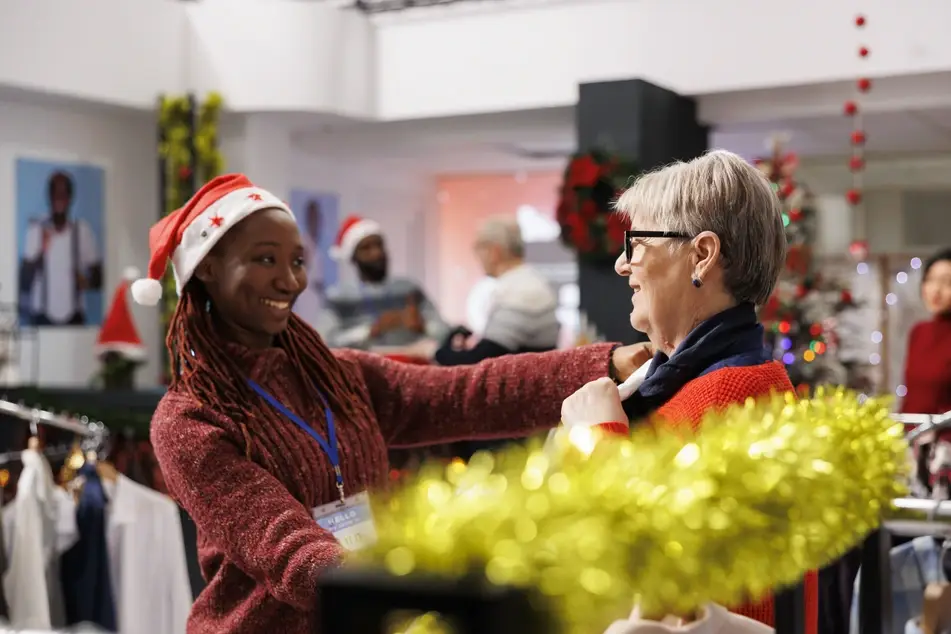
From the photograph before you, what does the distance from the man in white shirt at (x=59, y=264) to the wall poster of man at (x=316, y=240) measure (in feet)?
6.28

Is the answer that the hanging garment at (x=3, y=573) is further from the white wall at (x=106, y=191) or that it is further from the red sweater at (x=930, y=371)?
the red sweater at (x=930, y=371)

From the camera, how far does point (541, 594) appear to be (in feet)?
2.40

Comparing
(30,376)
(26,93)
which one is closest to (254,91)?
(26,93)

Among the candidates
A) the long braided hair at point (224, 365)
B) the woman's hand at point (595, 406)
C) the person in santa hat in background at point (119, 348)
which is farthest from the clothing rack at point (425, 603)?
the person in santa hat in background at point (119, 348)

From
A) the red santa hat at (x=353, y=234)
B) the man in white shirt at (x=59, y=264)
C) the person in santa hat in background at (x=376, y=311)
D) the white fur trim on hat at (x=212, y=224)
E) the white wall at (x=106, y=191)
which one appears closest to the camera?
the white fur trim on hat at (x=212, y=224)

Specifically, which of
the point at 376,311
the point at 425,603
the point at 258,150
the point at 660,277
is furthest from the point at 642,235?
the point at 258,150

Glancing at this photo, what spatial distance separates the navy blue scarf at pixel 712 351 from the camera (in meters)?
1.54

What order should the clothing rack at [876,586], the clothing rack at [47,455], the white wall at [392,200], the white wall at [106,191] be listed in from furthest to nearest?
the white wall at [392,200]
the white wall at [106,191]
the clothing rack at [47,455]
the clothing rack at [876,586]

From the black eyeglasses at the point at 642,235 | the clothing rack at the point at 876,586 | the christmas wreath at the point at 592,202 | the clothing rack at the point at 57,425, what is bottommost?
the clothing rack at the point at 57,425

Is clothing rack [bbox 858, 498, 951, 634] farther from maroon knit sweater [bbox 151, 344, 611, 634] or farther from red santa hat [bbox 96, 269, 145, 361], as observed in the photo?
red santa hat [bbox 96, 269, 145, 361]

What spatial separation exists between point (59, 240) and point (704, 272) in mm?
6315

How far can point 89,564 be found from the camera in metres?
3.98

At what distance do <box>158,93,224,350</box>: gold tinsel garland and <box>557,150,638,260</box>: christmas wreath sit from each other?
2278mm

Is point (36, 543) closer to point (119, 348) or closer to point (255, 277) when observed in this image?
point (255, 277)
